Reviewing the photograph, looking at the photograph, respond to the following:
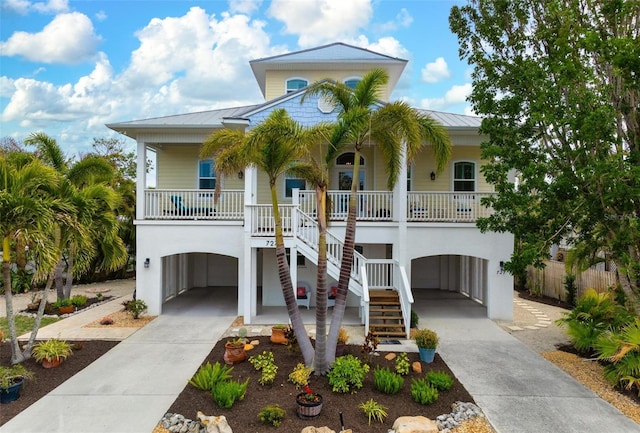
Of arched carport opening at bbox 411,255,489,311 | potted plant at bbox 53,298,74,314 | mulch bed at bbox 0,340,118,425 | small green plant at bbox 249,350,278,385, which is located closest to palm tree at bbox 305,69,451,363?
small green plant at bbox 249,350,278,385

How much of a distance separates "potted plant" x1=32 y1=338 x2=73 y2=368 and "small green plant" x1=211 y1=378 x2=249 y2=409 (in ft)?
13.8

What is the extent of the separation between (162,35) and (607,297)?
16372 mm

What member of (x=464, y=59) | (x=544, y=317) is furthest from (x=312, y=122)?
(x=544, y=317)

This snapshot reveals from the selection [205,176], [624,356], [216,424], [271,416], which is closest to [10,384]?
[216,424]

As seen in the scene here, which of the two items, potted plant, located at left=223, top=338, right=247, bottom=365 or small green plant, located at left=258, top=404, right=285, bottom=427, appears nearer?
small green plant, located at left=258, top=404, right=285, bottom=427

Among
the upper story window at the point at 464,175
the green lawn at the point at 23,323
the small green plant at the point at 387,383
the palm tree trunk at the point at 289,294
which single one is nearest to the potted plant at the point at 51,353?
the green lawn at the point at 23,323

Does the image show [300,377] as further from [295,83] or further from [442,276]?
[295,83]

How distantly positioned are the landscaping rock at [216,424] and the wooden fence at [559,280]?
522 inches

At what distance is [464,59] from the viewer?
9.86 meters

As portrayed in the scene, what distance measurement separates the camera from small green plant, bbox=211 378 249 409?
6121 millimetres

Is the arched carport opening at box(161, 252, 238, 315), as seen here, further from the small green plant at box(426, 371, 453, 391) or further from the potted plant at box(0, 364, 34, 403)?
the small green plant at box(426, 371, 453, 391)

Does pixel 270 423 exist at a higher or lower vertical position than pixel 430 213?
lower

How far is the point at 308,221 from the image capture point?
11.9m

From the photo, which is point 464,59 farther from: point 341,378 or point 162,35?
point 162,35
